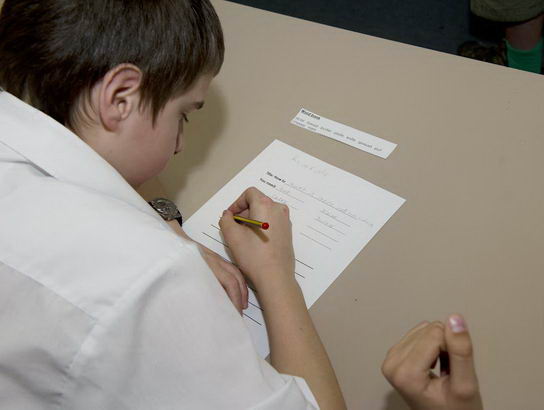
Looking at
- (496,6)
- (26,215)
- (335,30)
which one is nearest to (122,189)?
(26,215)

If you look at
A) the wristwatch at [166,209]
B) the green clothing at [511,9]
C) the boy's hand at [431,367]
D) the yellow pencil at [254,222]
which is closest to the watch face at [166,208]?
the wristwatch at [166,209]

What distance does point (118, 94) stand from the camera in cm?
64

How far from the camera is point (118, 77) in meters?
0.63

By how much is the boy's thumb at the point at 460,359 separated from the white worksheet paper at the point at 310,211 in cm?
22

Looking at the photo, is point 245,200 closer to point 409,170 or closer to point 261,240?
point 261,240

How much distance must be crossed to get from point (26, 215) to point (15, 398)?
0.61 feet

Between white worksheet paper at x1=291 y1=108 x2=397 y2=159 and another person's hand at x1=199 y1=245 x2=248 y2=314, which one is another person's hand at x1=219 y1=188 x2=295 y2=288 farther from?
white worksheet paper at x1=291 y1=108 x2=397 y2=159

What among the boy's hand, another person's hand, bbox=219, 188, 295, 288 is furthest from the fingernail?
another person's hand, bbox=219, 188, 295, 288

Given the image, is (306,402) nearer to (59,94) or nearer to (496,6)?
(59,94)

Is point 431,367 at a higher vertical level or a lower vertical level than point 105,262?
higher

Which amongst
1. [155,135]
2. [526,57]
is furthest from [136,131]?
[526,57]

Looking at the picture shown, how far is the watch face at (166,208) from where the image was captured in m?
0.80

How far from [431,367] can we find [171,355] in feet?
0.91

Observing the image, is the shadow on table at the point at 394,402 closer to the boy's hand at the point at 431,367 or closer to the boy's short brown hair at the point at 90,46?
the boy's hand at the point at 431,367
